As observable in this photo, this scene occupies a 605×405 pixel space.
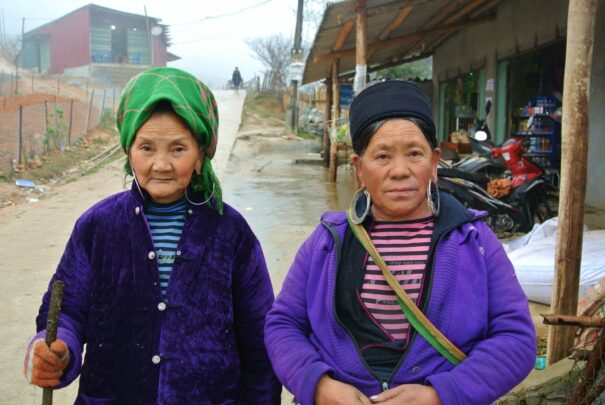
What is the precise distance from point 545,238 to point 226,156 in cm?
1286

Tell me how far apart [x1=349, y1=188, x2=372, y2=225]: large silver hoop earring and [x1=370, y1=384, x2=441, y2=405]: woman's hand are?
0.44 m

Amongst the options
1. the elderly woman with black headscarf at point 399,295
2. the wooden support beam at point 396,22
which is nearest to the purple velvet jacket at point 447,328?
the elderly woman with black headscarf at point 399,295

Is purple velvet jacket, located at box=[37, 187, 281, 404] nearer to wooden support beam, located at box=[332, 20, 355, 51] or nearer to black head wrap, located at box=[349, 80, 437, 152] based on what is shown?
black head wrap, located at box=[349, 80, 437, 152]

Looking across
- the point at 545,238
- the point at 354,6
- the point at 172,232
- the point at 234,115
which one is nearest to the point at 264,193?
the point at 354,6

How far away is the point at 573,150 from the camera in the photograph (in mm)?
2725

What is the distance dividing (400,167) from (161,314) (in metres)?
0.79

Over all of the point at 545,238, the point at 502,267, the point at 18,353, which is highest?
the point at 502,267

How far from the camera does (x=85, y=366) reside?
5.67ft

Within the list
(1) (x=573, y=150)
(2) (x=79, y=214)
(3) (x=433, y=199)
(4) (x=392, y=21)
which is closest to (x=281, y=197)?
(2) (x=79, y=214)

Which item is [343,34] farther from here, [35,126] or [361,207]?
[35,126]

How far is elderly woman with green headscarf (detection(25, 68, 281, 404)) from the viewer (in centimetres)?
169

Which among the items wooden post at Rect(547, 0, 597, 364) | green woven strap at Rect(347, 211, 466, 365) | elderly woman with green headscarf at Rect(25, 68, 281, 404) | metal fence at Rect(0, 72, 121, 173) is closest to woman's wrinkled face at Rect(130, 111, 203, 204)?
elderly woman with green headscarf at Rect(25, 68, 281, 404)

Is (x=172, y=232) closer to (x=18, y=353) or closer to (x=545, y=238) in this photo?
(x=18, y=353)

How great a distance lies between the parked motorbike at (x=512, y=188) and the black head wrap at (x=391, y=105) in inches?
176
